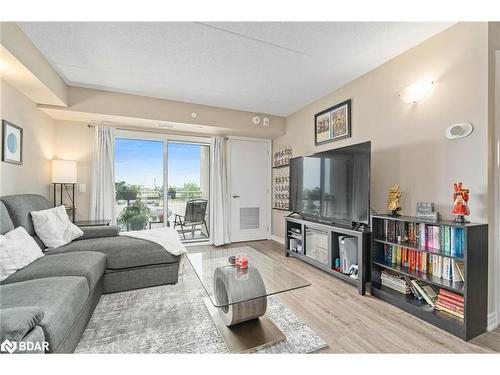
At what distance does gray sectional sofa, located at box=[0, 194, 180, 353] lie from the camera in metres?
1.03

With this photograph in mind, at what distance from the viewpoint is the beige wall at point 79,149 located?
3.37 meters

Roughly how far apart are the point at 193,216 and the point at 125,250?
6.87 ft

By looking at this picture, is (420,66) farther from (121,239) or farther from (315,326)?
(121,239)

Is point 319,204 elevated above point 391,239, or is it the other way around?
point 319,204

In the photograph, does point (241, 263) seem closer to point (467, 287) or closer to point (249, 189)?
point (467, 287)

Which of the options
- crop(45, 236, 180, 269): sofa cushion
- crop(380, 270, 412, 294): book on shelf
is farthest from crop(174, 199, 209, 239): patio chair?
crop(380, 270, 412, 294): book on shelf

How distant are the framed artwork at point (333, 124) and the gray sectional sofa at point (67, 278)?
268cm

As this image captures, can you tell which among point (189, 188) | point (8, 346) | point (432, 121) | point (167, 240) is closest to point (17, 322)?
point (8, 346)

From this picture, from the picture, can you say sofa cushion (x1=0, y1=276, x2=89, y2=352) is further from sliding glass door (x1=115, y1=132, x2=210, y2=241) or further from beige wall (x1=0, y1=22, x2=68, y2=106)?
sliding glass door (x1=115, y1=132, x2=210, y2=241)

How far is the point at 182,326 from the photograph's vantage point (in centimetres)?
171

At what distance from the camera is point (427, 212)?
1.97 meters
